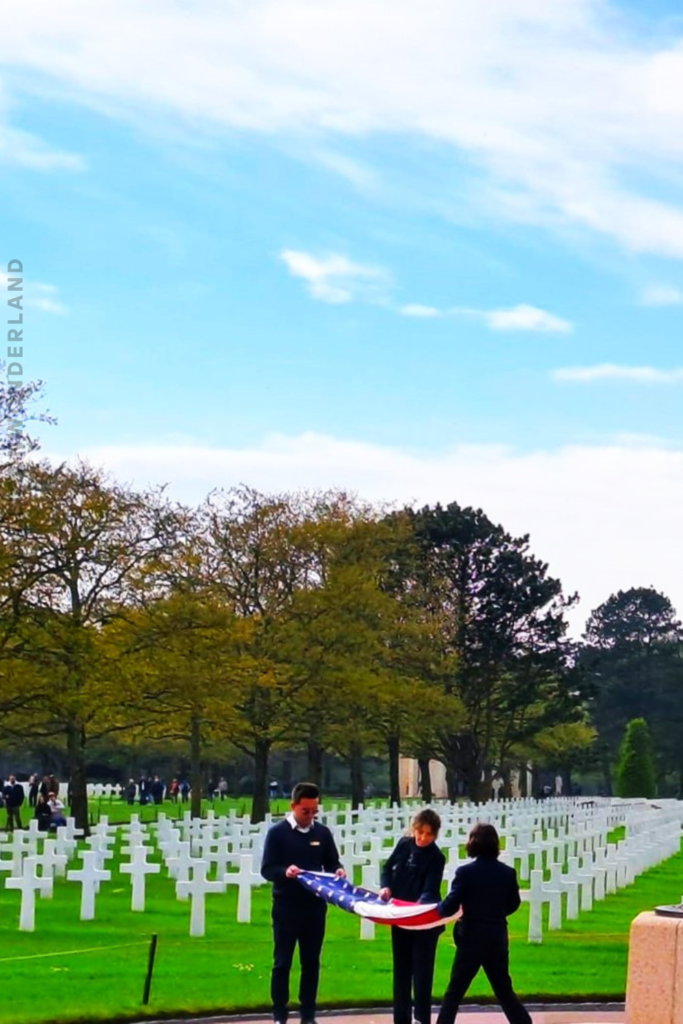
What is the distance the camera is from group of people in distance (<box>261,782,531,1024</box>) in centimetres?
1084

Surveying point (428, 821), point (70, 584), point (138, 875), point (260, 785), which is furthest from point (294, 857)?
point (260, 785)

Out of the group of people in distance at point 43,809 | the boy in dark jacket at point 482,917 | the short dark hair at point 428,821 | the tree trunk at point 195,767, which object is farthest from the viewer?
the tree trunk at point 195,767

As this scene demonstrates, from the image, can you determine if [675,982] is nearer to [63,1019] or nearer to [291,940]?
[291,940]

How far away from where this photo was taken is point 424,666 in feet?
201

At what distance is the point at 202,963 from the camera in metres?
16.3

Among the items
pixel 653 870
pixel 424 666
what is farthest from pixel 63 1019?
pixel 424 666

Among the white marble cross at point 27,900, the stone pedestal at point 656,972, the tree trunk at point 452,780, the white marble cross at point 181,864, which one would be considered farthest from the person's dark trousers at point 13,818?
the stone pedestal at point 656,972

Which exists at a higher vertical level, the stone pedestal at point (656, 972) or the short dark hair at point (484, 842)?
the short dark hair at point (484, 842)

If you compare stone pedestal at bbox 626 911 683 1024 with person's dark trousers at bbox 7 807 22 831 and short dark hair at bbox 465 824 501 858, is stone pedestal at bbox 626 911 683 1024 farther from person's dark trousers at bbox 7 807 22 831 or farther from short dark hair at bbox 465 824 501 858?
person's dark trousers at bbox 7 807 22 831

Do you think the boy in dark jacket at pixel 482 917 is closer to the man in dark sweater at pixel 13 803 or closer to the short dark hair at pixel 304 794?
the short dark hair at pixel 304 794

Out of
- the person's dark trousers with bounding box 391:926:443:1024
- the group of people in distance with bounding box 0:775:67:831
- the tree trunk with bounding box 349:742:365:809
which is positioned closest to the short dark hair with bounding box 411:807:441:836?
the person's dark trousers with bounding box 391:926:443:1024

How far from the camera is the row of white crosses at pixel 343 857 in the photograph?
19969mm

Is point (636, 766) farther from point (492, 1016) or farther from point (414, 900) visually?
point (414, 900)

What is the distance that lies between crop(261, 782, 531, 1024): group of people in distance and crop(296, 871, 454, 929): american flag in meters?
0.09
